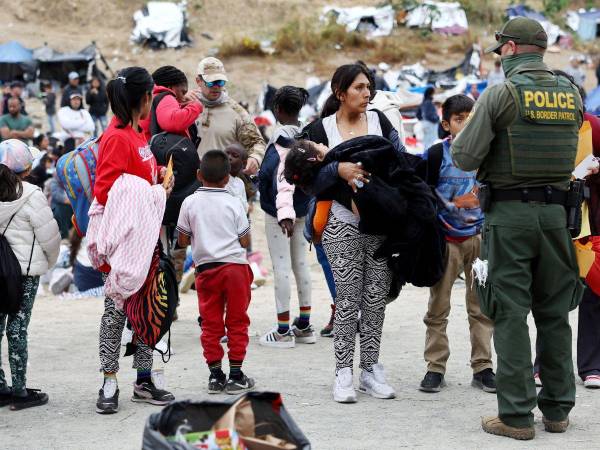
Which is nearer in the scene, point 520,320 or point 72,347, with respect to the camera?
point 520,320

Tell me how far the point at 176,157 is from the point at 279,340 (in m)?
1.67

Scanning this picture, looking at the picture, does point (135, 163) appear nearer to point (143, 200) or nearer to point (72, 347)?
point (143, 200)

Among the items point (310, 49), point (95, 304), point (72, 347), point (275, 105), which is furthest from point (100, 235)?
point (310, 49)

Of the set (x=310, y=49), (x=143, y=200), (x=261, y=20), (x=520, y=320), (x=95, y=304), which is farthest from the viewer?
(x=261, y=20)

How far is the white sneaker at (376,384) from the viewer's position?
6.65 metres

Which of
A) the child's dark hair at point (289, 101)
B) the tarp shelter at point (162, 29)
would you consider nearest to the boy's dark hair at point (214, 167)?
the child's dark hair at point (289, 101)

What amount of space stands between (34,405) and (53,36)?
28.0 m

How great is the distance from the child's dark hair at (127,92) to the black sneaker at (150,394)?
64.1 inches

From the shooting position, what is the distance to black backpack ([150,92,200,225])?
309 inches

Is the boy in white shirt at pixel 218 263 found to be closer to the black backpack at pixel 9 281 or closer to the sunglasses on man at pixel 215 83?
the black backpack at pixel 9 281

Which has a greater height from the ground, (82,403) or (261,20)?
(261,20)

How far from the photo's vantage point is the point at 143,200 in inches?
245

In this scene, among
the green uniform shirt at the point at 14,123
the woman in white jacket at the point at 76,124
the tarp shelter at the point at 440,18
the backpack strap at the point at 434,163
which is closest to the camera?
the backpack strap at the point at 434,163

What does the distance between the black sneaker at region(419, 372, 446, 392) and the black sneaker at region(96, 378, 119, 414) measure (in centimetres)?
193
